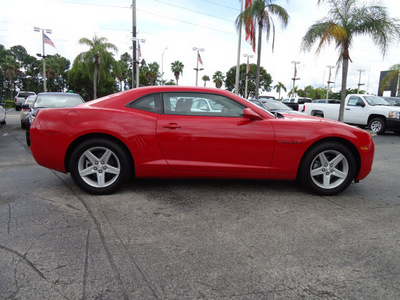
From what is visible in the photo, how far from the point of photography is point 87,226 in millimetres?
3006

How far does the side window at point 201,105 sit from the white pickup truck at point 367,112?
39.0 ft

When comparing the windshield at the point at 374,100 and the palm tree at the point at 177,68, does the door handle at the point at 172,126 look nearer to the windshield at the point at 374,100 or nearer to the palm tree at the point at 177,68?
the windshield at the point at 374,100

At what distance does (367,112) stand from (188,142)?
12.8 m

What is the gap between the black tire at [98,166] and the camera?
155 inches

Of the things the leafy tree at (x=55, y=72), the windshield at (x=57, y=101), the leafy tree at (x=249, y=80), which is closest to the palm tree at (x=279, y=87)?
the leafy tree at (x=249, y=80)

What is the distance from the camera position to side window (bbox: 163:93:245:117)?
4023mm

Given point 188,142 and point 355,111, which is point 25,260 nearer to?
point 188,142

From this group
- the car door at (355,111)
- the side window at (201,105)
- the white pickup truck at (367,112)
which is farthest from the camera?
the car door at (355,111)

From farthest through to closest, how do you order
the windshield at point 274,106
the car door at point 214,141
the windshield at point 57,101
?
the windshield at point 274,106, the windshield at point 57,101, the car door at point 214,141

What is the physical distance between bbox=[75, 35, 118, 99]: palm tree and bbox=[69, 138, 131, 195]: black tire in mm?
30611

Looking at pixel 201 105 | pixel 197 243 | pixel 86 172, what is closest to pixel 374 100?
pixel 201 105

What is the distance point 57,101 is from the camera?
9.51 m

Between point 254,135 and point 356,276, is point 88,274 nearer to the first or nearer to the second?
point 356,276

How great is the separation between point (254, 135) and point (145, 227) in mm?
1786
